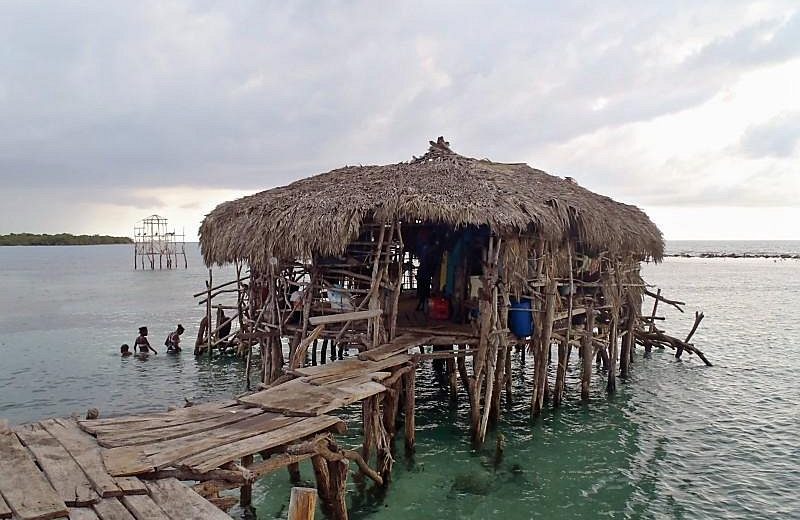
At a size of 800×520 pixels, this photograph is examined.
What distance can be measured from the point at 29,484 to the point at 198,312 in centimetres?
3230

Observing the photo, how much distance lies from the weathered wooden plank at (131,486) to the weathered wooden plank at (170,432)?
912 mm

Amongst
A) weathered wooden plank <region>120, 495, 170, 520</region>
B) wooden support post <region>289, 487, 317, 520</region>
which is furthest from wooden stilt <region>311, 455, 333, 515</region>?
wooden support post <region>289, 487, 317, 520</region>

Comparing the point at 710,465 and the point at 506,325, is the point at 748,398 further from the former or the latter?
the point at 506,325

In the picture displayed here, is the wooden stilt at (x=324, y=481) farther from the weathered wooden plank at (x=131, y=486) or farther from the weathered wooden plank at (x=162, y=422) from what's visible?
the weathered wooden plank at (x=131, y=486)

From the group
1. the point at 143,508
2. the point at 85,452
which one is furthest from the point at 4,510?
the point at 85,452

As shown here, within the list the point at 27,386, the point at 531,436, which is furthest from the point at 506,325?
the point at 27,386

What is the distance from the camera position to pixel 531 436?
12719mm

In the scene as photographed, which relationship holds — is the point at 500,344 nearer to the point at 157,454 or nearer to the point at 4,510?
the point at 157,454

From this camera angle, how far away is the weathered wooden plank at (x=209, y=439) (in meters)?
6.06

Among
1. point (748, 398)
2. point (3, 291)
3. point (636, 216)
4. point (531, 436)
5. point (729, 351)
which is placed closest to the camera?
point (531, 436)

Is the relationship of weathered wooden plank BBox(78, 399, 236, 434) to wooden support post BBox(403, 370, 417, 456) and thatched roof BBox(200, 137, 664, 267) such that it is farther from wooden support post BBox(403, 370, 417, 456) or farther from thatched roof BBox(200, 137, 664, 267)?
thatched roof BBox(200, 137, 664, 267)

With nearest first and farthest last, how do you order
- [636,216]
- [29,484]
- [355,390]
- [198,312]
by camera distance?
[29,484], [355,390], [636,216], [198,312]

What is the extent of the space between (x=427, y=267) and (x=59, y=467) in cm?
1111

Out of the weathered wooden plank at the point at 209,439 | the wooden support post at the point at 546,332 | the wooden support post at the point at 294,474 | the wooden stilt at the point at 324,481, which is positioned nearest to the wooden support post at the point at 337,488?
the wooden stilt at the point at 324,481
